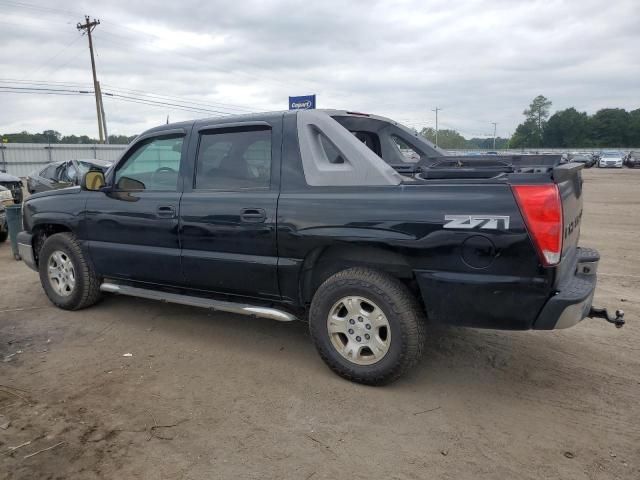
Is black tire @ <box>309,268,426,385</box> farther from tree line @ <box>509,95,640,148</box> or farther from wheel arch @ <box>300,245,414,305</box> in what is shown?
tree line @ <box>509,95,640,148</box>

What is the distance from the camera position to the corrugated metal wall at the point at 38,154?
3197cm

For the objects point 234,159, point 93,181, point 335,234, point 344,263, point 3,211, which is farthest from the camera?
point 3,211

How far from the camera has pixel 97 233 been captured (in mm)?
4785

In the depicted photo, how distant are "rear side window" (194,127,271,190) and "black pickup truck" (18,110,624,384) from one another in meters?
0.01

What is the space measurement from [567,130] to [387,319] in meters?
116

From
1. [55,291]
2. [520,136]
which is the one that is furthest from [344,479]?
[520,136]

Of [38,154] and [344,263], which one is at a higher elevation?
[38,154]

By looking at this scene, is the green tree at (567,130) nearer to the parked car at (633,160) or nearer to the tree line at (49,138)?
the parked car at (633,160)

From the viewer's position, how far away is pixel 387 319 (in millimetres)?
3320

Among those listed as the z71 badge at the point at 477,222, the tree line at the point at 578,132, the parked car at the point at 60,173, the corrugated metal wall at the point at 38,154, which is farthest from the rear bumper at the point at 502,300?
the tree line at the point at 578,132

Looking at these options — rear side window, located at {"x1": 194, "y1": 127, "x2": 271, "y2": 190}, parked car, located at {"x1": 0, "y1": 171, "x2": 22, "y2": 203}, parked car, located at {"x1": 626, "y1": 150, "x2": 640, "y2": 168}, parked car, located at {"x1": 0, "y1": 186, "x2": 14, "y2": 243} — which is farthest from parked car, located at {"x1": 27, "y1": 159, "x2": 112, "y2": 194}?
parked car, located at {"x1": 626, "y1": 150, "x2": 640, "y2": 168}

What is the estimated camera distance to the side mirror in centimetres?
478

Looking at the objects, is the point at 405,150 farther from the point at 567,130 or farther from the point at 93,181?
the point at 567,130

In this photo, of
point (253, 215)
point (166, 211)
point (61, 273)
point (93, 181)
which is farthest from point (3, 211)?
point (253, 215)
